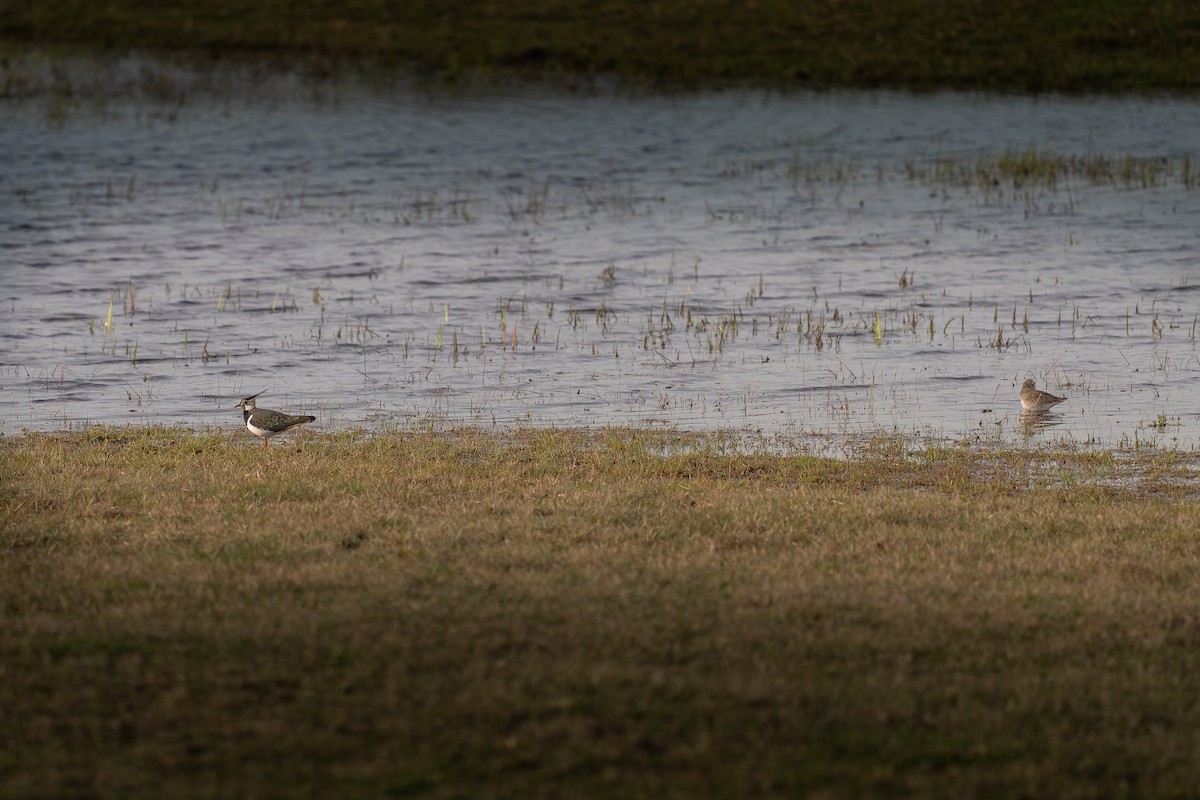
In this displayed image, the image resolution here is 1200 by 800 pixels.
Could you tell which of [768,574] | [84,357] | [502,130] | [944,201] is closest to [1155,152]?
[944,201]

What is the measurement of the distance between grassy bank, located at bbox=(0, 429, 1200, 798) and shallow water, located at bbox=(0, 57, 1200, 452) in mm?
2703

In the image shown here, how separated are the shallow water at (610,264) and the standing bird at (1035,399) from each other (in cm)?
15

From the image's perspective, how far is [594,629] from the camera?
311 inches

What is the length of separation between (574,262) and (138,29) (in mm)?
31912

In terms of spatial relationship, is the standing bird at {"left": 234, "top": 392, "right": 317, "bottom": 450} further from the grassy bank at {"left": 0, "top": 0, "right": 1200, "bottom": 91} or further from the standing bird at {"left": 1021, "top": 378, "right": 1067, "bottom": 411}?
the grassy bank at {"left": 0, "top": 0, "right": 1200, "bottom": 91}

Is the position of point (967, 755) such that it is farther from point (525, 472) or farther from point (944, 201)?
point (944, 201)

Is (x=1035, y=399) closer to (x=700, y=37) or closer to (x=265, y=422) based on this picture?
(x=265, y=422)

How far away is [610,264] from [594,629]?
52.2 feet

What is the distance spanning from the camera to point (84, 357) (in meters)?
17.2

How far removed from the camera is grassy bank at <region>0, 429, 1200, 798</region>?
646 centimetres

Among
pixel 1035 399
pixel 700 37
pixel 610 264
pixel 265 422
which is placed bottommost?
pixel 1035 399

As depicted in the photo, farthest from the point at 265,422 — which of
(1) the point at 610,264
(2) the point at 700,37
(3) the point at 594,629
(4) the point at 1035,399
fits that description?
(2) the point at 700,37

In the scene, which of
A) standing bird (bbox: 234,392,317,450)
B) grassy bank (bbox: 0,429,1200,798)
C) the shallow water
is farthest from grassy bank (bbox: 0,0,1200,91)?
grassy bank (bbox: 0,429,1200,798)

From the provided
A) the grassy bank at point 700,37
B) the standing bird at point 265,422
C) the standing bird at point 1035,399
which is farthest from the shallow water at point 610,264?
the grassy bank at point 700,37
